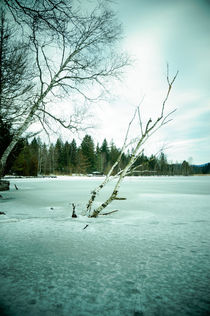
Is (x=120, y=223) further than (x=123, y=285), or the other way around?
(x=120, y=223)

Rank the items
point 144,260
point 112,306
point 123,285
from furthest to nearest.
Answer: point 144,260 < point 123,285 < point 112,306

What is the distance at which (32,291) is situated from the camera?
4.27ft

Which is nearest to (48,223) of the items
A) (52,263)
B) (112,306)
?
(52,263)

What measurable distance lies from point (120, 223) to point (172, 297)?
7.47 ft

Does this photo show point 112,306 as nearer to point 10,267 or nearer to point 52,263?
point 52,263

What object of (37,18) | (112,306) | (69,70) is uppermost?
(69,70)

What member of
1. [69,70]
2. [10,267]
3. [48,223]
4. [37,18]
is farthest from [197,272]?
[69,70]

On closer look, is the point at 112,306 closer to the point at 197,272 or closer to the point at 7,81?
the point at 197,272

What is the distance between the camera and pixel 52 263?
1761 mm

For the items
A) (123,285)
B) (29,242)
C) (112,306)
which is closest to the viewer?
(112,306)

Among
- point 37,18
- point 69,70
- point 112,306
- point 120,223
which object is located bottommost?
point 120,223

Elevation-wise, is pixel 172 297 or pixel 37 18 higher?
pixel 37 18

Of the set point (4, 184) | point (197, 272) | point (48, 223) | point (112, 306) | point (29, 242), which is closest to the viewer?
point (112, 306)

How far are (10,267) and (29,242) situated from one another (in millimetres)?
716
